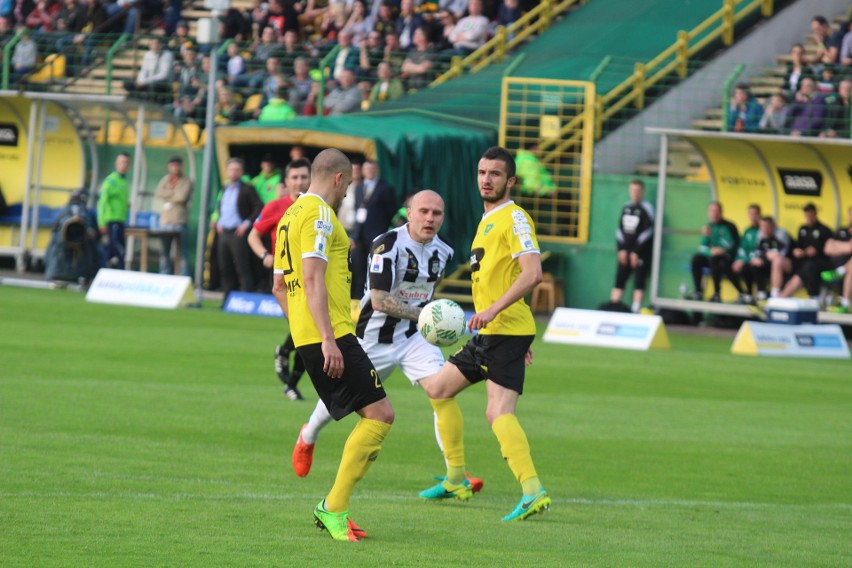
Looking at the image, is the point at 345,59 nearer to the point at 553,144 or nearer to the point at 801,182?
the point at 553,144

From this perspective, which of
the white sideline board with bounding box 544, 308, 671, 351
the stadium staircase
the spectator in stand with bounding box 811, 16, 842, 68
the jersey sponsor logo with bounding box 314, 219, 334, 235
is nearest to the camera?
the jersey sponsor logo with bounding box 314, 219, 334, 235

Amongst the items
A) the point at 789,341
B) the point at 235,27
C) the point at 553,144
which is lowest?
the point at 789,341

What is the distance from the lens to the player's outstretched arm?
8531 mm

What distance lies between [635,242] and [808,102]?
12.0ft

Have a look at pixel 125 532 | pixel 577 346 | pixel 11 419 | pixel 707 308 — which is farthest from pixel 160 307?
pixel 125 532

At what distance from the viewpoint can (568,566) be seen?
24.1 ft

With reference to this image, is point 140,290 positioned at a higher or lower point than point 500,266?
lower

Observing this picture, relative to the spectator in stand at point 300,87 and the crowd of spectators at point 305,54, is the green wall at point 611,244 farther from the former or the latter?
the spectator in stand at point 300,87

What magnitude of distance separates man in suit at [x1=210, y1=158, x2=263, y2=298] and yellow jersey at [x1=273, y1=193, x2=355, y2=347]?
1651 centimetres

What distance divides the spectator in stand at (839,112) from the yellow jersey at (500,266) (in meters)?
16.5

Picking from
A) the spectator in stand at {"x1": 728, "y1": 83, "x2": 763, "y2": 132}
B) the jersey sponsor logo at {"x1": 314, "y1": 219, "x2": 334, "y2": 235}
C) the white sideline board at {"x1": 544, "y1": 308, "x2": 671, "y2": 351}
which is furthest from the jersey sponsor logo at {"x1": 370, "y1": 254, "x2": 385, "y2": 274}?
the spectator in stand at {"x1": 728, "y1": 83, "x2": 763, "y2": 132}

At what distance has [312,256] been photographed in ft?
24.9

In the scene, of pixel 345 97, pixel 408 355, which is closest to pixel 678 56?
pixel 345 97

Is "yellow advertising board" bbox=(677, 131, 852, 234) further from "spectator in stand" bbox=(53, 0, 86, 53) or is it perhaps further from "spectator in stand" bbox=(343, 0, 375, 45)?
"spectator in stand" bbox=(53, 0, 86, 53)
